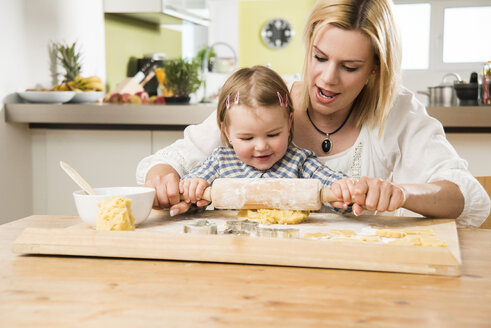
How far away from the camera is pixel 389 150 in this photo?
5.28ft

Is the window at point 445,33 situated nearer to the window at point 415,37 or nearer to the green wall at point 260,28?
the window at point 415,37

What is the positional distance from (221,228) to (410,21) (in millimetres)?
6324

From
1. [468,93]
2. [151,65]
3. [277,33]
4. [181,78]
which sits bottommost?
[468,93]

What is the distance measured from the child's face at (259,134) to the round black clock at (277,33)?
657 centimetres

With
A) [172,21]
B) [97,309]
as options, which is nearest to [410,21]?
[172,21]

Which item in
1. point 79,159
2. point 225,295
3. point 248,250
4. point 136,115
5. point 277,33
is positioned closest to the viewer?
point 225,295

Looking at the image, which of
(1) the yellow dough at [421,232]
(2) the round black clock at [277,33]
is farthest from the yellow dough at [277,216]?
(2) the round black clock at [277,33]

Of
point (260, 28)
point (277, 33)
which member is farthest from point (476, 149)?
point (260, 28)

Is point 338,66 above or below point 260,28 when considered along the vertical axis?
below

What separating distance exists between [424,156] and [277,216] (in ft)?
1.70

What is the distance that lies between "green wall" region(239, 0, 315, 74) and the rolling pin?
6.68 metres

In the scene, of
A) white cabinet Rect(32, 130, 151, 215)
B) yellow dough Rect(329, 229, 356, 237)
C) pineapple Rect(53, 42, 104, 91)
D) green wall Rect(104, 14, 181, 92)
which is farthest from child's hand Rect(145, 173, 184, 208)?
green wall Rect(104, 14, 181, 92)

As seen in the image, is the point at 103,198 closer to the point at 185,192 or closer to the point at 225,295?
the point at 185,192

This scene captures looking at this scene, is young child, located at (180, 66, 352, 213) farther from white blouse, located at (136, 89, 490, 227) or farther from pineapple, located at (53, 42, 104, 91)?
pineapple, located at (53, 42, 104, 91)
